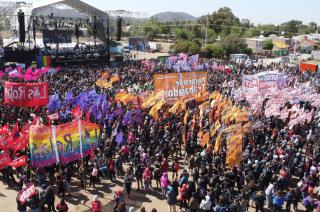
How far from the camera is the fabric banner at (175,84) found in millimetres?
18234

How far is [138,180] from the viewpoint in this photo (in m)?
12.4

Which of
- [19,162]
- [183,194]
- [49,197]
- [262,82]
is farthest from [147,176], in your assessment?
[262,82]

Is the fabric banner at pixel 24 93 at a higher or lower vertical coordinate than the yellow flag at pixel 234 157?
higher

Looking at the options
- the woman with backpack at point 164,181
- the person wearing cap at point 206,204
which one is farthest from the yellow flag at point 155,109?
the person wearing cap at point 206,204

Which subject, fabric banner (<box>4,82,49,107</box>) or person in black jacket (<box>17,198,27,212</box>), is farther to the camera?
fabric banner (<box>4,82,49,107</box>)

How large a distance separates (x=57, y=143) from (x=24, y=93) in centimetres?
605

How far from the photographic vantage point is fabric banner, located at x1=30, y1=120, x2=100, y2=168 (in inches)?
429

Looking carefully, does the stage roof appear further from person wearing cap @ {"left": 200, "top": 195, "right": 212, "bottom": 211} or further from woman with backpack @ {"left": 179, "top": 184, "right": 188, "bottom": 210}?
person wearing cap @ {"left": 200, "top": 195, "right": 212, "bottom": 211}

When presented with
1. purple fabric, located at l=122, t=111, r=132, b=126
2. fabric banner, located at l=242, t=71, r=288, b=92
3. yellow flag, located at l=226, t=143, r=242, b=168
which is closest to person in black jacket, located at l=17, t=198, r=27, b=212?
yellow flag, located at l=226, t=143, r=242, b=168

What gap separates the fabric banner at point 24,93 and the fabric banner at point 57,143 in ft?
18.7

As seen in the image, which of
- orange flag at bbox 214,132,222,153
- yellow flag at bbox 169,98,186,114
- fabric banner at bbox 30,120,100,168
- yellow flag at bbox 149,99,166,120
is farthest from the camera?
yellow flag at bbox 169,98,186,114

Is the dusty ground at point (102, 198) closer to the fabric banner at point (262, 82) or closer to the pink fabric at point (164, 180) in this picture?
the pink fabric at point (164, 180)

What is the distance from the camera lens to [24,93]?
16.2m

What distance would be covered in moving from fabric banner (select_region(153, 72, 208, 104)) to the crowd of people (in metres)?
0.95
